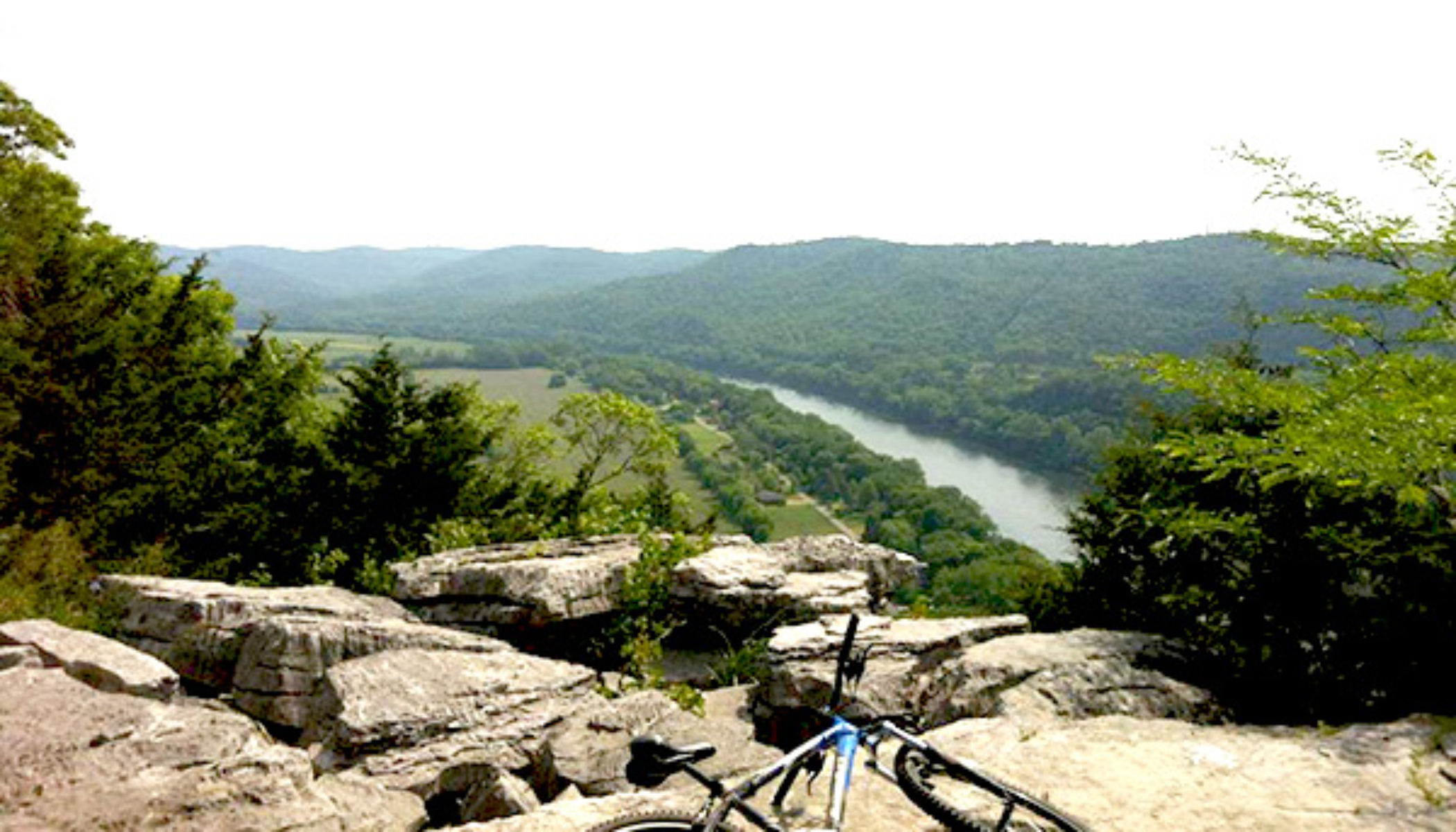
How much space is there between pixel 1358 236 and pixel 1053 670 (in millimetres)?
5329

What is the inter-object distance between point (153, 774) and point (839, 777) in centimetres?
457

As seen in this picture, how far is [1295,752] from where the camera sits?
5.99 m

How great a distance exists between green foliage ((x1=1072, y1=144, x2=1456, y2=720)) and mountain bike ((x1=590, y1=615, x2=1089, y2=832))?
11.8 ft

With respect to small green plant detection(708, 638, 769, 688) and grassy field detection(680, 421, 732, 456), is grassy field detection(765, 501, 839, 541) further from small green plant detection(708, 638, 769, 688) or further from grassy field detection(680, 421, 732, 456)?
small green plant detection(708, 638, 769, 688)

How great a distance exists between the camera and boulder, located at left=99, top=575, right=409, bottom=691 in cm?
878

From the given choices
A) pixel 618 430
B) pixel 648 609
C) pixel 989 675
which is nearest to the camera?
pixel 989 675

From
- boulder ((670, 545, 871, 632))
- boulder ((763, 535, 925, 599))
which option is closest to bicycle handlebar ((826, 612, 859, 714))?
boulder ((670, 545, 871, 632))

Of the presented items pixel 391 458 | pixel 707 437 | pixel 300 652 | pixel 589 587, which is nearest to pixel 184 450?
pixel 391 458

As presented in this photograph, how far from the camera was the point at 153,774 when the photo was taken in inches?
198

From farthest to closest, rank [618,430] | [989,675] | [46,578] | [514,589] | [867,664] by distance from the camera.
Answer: [618,430] < [46,578] < [514,589] < [867,664] < [989,675]

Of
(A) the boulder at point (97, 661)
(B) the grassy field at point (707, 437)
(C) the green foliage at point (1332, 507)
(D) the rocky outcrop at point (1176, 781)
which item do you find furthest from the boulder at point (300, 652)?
(B) the grassy field at point (707, 437)

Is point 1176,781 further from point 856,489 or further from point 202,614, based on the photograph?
point 856,489

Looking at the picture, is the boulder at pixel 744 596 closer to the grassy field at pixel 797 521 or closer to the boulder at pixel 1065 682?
the boulder at pixel 1065 682

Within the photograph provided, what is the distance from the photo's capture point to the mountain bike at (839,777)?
3166 mm
